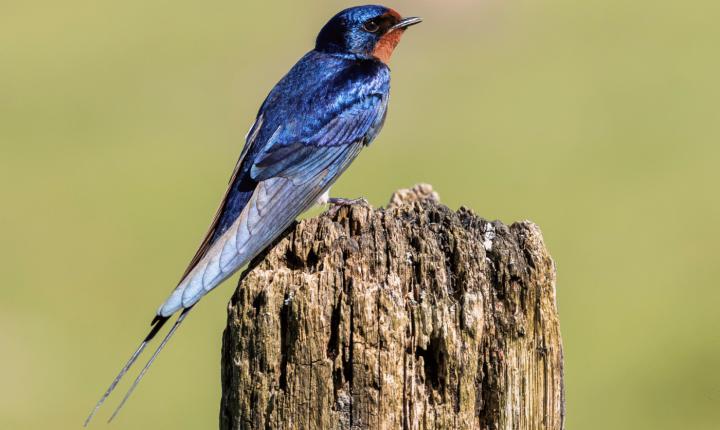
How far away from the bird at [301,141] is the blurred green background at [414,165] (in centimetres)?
395

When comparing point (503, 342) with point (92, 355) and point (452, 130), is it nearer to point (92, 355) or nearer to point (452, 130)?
point (92, 355)

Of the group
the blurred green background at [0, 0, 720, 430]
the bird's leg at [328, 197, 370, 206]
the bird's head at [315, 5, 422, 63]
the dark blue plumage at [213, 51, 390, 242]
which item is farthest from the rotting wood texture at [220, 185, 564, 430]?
the blurred green background at [0, 0, 720, 430]

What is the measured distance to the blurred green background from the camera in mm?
10000

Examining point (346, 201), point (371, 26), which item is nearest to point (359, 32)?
point (371, 26)

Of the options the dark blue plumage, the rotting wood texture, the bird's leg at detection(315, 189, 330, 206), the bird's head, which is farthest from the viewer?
the bird's head

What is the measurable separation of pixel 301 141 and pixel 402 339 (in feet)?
6.45

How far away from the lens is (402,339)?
3258 millimetres

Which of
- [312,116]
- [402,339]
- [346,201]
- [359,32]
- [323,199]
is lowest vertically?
[402,339]

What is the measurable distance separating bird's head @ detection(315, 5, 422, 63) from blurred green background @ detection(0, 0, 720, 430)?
12.8ft

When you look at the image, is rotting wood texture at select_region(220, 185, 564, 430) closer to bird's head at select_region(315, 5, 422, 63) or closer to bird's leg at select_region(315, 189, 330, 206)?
bird's leg at select_region(315, 189, 330, 206)

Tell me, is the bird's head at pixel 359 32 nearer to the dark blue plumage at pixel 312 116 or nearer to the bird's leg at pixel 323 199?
the dark blue plumage at pixel 312 116

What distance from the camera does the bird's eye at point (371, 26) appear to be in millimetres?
5730

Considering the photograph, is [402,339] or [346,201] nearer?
[402,339]

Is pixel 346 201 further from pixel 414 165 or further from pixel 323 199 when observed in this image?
pixel 414 165
